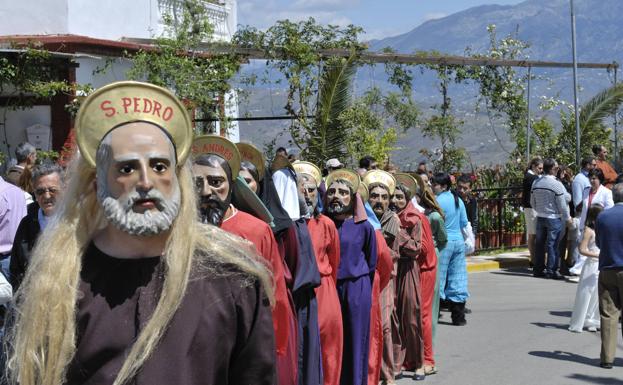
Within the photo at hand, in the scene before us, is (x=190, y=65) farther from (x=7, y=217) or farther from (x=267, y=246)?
(x=267, y=246)

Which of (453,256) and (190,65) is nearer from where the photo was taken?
(453,256)

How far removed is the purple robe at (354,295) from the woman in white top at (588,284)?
134 inches

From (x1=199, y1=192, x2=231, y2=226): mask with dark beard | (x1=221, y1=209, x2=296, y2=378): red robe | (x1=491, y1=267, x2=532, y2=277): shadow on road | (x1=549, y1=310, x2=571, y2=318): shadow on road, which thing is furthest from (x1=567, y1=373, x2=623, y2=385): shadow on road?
(x1=491, y1=267, x2=532, y2=277): shadow on road

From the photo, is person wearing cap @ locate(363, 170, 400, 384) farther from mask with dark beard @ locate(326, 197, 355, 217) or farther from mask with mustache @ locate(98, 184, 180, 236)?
mask with mustache @ locate(98, 184, 180, 236)

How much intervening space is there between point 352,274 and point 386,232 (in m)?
1.22

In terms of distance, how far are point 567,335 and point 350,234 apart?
4432 millimetres

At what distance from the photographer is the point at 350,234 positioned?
325 inches

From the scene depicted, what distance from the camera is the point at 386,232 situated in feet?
30.9

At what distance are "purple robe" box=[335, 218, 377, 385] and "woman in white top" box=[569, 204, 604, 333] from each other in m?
3.40

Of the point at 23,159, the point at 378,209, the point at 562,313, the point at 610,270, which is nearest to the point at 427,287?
the point at 378,209

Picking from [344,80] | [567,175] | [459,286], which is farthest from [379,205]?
[567,175]

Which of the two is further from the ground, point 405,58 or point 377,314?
point 405,58

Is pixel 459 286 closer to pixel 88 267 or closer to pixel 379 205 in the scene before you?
pixel 379 205

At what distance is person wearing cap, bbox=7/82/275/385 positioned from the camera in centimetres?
294
